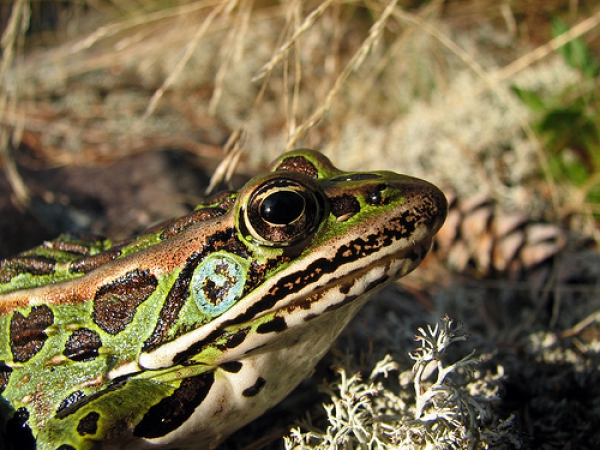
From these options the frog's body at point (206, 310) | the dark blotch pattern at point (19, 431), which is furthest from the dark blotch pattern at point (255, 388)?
the dark blotch pattern at point (19, 431)

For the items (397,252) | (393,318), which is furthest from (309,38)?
(397,252)

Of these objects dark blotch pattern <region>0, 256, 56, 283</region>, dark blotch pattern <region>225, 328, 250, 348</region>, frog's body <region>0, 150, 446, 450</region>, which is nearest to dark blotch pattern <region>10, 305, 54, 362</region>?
frog's body <region>0, 150, 446, 450</region>

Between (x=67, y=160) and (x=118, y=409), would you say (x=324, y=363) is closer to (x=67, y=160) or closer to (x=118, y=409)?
(x=118, y=409)

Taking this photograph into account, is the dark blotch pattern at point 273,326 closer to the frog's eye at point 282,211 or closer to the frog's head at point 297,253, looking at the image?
the frog's head at point 297,253

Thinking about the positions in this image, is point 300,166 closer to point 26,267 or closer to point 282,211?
point 282,211

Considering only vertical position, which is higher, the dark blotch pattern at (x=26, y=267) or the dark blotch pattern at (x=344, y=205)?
the dark blotch pattern at (x=26, y=267)

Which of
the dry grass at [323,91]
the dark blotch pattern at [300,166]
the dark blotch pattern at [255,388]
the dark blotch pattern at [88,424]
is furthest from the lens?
the dry grass at [323,91]

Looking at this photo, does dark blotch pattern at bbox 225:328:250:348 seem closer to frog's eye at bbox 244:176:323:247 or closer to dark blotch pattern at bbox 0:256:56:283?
frog's eye at bbox 244:176:323:247

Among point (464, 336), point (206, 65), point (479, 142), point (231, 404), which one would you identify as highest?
point (206, 65)
